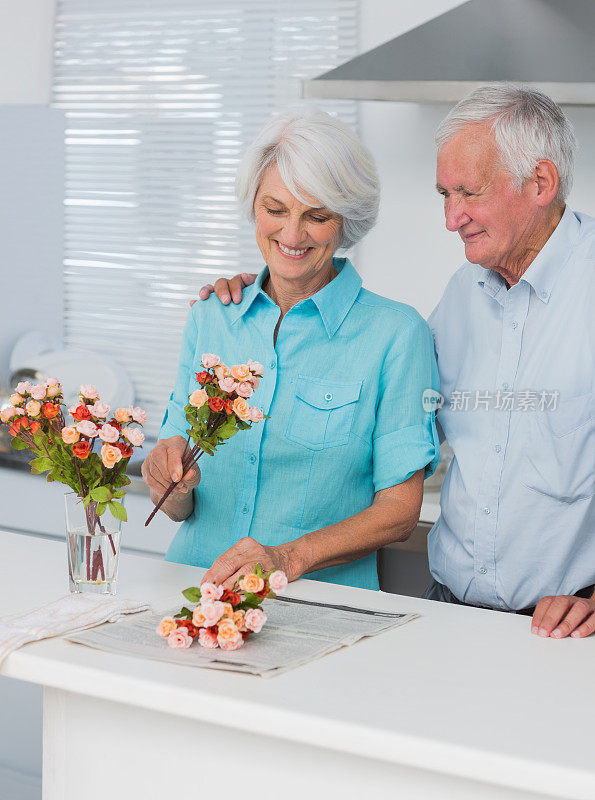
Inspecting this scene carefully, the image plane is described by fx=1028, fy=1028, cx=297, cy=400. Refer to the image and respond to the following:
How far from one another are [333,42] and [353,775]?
8.40ft

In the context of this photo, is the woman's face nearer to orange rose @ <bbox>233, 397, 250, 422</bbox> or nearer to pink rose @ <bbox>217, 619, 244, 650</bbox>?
orange rose @ <bbox>233, 397, 250, 422</bbox>

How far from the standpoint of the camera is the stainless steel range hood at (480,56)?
234 cm

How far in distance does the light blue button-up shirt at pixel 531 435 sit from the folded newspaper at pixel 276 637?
0.35 meters

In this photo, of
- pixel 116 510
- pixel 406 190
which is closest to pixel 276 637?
pixel 116 510

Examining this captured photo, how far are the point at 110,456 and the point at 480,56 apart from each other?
158 cm

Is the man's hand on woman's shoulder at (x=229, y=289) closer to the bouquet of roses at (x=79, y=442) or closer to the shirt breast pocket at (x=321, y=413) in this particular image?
the shirt breast pocket at (x=321, y=413)

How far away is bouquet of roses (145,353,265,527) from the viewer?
140 centimetres

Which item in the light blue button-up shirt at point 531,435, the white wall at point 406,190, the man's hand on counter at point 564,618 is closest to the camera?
the man's hand on counter at point 564,618

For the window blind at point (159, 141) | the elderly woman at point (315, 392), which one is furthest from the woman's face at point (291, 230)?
the window blind at point (159, 141)

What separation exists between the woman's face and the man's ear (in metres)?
0.33

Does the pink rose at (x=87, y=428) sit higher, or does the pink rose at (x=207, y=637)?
the pink rose at (x=87, y=428)

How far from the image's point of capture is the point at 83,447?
1.40 metres

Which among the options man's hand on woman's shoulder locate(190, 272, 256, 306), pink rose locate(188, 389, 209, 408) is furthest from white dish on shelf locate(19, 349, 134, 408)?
pink rose locate(188, 389, 209, 408)

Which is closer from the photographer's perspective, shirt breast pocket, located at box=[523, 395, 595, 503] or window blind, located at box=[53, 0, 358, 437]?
shirt breast pocket, located at box=[523, 395, 595, 503]
